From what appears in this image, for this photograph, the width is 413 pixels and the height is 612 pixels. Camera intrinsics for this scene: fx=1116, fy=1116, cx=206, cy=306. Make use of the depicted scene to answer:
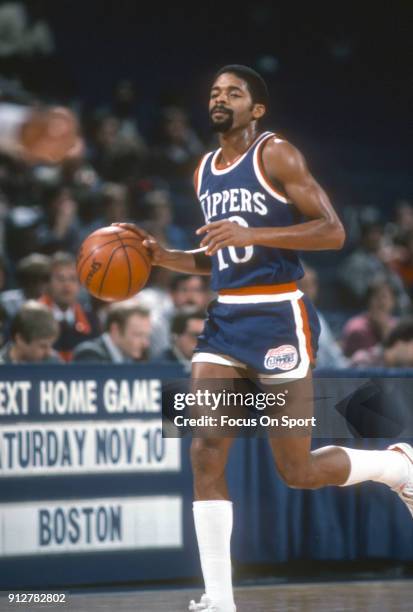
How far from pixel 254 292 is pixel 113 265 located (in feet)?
2.10

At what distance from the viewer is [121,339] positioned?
22.0 ft

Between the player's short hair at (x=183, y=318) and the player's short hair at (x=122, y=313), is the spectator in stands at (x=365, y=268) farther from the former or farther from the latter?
the player's short hair at (x=122, y=313)

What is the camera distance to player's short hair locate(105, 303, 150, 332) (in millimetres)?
6605

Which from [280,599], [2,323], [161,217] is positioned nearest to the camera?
[280,599]

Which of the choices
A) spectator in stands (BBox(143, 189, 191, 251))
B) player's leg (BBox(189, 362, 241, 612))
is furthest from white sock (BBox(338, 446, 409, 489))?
spectator in stands (BBox(143, 189, 191, 251))

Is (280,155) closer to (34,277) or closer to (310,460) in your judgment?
(310,460)

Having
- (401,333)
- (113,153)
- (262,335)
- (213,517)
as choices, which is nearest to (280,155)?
(262,335)

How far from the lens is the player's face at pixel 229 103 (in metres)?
4.71

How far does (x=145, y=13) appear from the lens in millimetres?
14938

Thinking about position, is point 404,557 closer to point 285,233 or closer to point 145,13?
point 285,233

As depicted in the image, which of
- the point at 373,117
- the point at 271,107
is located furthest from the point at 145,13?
the point at 373,117

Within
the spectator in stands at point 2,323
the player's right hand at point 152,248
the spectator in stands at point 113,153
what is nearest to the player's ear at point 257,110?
the player's right hand at point 152,248

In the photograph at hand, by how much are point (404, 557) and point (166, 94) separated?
24.2 ft

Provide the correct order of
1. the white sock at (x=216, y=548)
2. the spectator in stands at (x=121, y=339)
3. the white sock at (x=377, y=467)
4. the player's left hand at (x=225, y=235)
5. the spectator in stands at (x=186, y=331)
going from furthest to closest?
the spectator in stands at (x=186, y=331) < the spectator in stands at (x=121, y=339) < the white sock at (x=377, y=467) < the white sock at (x=216, y=548) < the player's left hand at (x=225, y=235)
